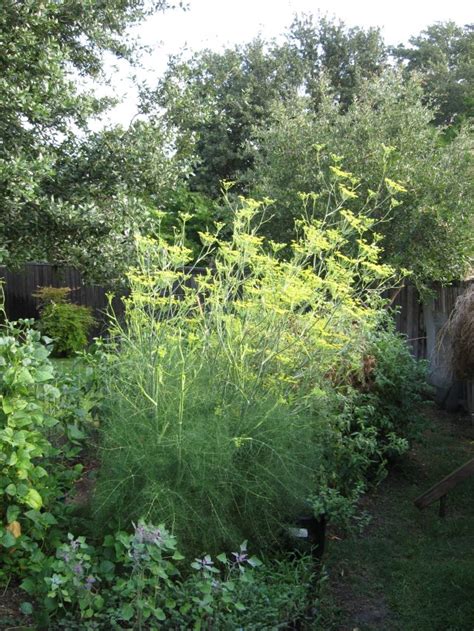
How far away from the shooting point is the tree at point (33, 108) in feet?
24.8

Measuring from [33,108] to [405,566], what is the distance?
563cm

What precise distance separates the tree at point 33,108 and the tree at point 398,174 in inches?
138

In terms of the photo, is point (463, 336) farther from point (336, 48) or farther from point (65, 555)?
point (336, 48)

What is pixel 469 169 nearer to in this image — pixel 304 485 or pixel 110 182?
pixel 110 182

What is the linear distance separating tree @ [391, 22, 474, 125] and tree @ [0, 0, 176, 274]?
14662 millimetres

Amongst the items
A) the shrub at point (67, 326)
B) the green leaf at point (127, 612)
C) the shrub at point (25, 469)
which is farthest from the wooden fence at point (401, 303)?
the green leaf at point (127, 612)

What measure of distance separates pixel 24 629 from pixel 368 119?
31.0 feet

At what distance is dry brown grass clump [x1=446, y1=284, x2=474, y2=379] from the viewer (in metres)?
6.18

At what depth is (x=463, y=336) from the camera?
6219mm

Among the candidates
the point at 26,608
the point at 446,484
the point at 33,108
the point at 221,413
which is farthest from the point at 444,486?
the point at 33,108

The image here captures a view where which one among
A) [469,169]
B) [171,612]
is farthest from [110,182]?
[171,612]

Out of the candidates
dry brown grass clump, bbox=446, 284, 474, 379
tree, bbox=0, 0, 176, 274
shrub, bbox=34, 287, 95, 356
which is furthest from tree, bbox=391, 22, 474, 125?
dry brown grass clump, bbox=446, 284, 474, 379

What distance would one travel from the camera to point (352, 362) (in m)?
5.26

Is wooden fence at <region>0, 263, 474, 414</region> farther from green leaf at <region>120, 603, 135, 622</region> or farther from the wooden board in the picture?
green leaf at <region>120, 603, 135, 622</region>
